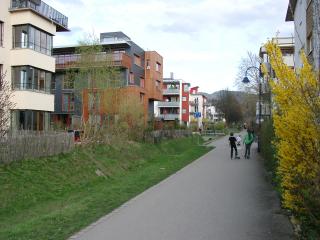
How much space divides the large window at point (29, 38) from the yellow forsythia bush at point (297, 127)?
27926 mm

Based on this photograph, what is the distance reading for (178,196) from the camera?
12.6m

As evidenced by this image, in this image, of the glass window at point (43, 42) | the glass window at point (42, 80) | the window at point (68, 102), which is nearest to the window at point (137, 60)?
the window at point (68, 102)

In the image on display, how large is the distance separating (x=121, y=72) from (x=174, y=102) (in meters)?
50.9

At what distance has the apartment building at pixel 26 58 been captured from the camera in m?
32.5

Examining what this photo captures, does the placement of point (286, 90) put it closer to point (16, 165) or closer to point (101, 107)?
point (16, 165)

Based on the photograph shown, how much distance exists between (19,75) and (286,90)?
28.3 m

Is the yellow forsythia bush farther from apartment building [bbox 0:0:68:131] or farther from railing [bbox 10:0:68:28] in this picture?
railing [bbox 10:0:68:28]

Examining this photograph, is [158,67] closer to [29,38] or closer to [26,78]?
[29,38]

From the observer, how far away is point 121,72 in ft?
174

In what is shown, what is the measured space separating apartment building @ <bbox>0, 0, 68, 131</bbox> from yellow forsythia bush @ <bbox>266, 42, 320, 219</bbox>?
1035 inches

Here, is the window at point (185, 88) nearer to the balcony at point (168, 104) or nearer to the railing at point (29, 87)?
the balcony at point (168, 104)

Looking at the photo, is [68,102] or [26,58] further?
[68,102]

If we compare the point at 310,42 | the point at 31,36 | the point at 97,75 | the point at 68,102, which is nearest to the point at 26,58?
the point at 31,36

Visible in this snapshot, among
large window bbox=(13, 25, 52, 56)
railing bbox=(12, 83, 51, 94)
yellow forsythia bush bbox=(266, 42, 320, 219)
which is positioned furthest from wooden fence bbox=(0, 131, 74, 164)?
large window bbox=(13, 25, 52, 56)
